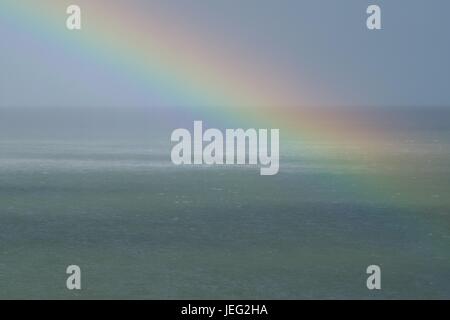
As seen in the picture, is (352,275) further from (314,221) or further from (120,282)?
(314,221)

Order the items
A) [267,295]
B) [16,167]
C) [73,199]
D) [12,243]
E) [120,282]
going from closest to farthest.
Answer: [267,295] < [120,282] < [12,243] < [73,199] < [16,167]

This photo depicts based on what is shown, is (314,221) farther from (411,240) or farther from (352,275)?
(352,275)

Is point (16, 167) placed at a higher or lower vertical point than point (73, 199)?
higher
